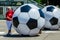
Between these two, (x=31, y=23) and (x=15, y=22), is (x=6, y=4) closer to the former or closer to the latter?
(x=15, y=22)

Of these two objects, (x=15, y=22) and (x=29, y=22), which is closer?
(x=29, y=22)

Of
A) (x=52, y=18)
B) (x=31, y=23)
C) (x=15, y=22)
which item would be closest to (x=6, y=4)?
(x=52, y=18)

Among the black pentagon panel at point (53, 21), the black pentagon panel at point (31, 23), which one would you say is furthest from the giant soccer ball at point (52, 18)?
the black pentagon panel at point (31, 23)

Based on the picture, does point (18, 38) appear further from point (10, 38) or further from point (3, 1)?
point (3, 1)

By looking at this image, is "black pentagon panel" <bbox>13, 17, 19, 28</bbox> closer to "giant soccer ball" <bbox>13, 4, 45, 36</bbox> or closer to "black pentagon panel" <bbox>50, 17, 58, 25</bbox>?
"giant soccer ball" <bbox>13, 4, 45, 36</bbox>

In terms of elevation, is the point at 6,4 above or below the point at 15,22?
below

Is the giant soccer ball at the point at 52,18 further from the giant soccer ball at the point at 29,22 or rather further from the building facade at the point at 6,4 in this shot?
the building facade at the point at 6,4

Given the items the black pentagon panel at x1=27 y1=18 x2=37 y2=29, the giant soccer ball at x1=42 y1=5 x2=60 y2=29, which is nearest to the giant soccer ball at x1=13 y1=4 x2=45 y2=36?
the black pentagon panel at x1=27 y1=18 x2=37 y2=29

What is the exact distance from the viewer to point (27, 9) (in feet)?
46.5

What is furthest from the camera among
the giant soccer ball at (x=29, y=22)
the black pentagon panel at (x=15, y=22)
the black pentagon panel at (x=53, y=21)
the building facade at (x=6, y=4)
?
the building facade at (x=6, y=4)

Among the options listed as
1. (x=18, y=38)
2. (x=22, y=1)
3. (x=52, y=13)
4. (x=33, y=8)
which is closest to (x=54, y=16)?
(x=52, y=13)

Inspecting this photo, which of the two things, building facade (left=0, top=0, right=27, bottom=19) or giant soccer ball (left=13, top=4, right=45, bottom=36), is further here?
building facade (left=0, top=0, right=27, bottom=19)

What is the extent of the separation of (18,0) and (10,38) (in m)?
15.2

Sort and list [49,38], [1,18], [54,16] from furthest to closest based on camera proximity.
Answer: [1,18], [54,16], [49,38]
